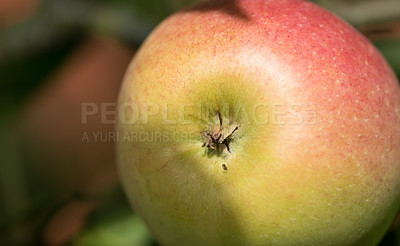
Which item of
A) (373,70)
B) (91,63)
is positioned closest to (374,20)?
(373,70)

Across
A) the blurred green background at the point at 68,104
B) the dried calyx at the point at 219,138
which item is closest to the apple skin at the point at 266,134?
the dried calyx at the point at 219,138

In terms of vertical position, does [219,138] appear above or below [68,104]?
below

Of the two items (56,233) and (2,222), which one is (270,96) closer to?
(56,233)

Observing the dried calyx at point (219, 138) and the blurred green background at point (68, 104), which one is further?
the blurred green background at point (68, 104)

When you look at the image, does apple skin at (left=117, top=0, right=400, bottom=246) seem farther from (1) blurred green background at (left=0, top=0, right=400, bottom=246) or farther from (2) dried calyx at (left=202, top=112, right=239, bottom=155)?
(1) blurred green background at (left=0, top=0, right=400, bottom=246)

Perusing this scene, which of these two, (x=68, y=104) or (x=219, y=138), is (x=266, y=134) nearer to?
(x=219, y=138)

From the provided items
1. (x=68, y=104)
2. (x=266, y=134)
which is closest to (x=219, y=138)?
(x=266, y=134)

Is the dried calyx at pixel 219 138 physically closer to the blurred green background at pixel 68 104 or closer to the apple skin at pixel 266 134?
the apple skin at pixel 266 134
